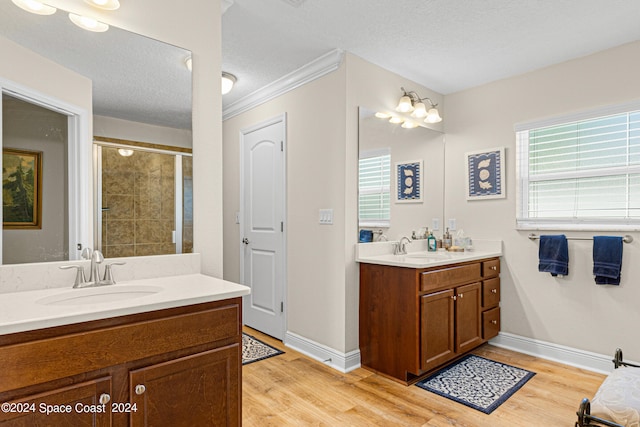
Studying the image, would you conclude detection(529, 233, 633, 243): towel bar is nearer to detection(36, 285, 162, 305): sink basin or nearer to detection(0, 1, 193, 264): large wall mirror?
detection(0, 1, 193, 264): large wall mirror

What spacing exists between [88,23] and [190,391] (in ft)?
5.45

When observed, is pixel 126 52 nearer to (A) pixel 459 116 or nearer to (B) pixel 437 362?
(B) pixel 437 362

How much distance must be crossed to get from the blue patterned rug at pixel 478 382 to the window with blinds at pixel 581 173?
1202mm

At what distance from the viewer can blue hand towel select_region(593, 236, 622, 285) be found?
8.57 feet

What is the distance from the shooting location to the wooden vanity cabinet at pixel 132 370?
1.07 metres

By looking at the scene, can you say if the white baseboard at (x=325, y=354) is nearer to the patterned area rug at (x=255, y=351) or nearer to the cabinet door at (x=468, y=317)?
the patterned area rug at (x=255, y=351)

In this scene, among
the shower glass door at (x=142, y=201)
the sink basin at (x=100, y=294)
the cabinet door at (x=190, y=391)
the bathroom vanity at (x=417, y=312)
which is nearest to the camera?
the cabinet door at (x=190, y=391)

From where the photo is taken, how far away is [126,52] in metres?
1.76

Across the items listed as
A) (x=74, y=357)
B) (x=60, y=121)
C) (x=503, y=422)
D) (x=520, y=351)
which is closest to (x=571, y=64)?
(x=520, y=351)

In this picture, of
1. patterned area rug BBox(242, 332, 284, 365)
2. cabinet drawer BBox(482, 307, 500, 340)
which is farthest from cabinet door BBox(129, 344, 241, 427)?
cabinet drawer BBox(482, 307, 500, 340)

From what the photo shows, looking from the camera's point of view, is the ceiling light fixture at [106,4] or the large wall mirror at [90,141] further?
the ceiling light fixture at [106,4]

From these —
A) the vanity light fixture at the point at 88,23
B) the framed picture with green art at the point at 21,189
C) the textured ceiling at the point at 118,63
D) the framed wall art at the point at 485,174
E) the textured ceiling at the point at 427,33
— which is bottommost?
the framed picture with green art at the point at 21,189

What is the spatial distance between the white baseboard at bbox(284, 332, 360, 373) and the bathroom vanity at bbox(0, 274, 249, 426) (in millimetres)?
1370

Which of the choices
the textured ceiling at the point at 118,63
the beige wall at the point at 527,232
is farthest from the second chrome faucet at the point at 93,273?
the beige wall at the point at 527,232
